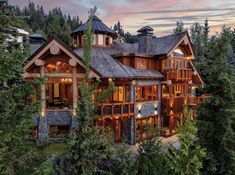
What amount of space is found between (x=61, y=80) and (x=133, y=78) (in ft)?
20.7

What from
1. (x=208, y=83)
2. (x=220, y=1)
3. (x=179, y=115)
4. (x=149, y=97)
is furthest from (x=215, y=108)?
(x=220, y=1)

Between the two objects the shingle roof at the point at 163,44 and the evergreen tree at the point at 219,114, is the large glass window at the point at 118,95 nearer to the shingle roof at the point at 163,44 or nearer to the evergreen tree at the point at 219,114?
the shingle roof at the point at 163,44

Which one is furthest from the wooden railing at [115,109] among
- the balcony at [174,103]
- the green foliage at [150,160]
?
the green foliage at [150,160]

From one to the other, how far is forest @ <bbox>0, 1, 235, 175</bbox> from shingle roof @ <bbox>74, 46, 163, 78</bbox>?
7.24 metres

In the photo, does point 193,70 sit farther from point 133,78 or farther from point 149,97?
point 133,78

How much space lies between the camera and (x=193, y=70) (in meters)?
30.8

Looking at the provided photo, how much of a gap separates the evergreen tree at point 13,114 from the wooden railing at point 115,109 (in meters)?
12.7

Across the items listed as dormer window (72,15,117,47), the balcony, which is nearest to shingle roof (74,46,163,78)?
dormer window (72,15,117,47)

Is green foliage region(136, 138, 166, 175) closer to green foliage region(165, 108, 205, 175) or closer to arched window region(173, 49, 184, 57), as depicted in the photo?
green foliage region(165, 108, 205, 175)

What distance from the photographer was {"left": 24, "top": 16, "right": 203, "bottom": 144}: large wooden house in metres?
20.3

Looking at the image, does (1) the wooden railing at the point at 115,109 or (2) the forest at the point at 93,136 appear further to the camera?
(1) the wooden railing at the point at 115,109

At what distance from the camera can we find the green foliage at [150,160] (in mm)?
12711

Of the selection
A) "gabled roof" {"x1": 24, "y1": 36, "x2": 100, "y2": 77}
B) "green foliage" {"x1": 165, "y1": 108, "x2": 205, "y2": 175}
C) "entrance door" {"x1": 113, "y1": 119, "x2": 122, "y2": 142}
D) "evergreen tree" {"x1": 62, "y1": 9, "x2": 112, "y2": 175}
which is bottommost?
"entrance door" {"x1": 113, "y1": 119, "x2": 122, "y2": 142}

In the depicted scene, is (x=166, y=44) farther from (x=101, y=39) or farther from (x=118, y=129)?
(x=118, y=129)
